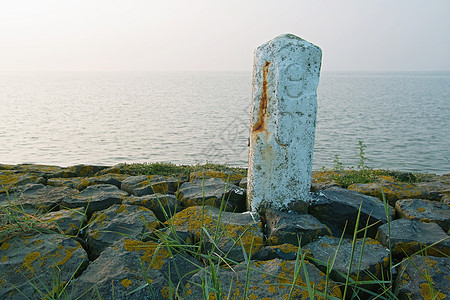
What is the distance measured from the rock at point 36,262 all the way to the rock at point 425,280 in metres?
2.28

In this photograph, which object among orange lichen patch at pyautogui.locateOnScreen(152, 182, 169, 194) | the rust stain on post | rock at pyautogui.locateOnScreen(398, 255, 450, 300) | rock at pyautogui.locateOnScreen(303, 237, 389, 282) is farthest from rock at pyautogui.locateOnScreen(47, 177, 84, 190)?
rock at pyautogui.locateOnScreen(398, 255, 450, 300)

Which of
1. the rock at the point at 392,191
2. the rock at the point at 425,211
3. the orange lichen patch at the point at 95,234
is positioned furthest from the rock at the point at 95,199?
the rock at the point at 425,211

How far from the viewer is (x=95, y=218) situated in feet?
10.8

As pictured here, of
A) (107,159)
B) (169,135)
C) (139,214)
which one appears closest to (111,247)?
(139,214)

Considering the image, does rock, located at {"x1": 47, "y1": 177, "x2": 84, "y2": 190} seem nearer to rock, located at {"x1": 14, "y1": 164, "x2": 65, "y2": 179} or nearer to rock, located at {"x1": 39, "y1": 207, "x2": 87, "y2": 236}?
rock, located at {"x1": 14, "y1": 164, "x2": 65, "y2": 179}

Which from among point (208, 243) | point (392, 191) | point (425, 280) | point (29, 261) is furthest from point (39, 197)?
point (392, 191)

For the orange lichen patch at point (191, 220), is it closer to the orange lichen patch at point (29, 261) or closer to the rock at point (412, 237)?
the orange lichen patch at point (29, 261)

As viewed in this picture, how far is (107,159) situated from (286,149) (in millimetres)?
6717

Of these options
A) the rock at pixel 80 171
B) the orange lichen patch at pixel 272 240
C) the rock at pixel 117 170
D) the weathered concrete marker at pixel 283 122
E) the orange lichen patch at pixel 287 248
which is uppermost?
the weathered concrete marker at pixel 283 122

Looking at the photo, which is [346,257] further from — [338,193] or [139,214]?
[139,214]

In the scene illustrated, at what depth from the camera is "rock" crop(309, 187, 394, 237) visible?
133 inches

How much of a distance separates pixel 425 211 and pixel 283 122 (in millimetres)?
1719

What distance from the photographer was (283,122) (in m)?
3.35

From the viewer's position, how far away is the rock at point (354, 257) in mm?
2496
